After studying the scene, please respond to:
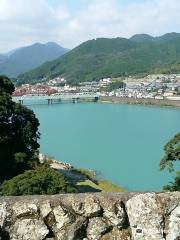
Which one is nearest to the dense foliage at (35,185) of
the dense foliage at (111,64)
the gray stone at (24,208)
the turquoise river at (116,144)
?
the gray stone at (24,208)

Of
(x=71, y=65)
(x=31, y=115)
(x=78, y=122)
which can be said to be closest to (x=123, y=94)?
(x=78, y=122)

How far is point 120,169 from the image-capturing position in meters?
32.1

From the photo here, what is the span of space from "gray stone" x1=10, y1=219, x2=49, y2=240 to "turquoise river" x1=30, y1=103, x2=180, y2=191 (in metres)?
23.7

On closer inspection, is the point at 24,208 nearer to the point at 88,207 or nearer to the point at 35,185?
the point at 88,207

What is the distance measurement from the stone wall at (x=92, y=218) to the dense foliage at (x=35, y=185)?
32.4 feet

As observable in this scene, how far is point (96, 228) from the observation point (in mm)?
1967

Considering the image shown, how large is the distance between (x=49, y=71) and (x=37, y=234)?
184 metres

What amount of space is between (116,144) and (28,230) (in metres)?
42.5

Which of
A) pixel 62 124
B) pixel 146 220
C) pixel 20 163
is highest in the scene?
pixel 146 220

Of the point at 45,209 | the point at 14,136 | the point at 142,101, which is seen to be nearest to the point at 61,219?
the point at 45,209

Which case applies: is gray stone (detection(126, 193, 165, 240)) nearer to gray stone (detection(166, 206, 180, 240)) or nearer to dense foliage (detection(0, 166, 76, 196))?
gray stone (detection(166, 206, 180, 240))

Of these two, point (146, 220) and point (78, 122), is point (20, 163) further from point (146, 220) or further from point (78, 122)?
point (78, 122)

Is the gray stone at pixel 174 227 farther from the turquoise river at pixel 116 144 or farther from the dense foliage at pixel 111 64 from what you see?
the dense foliage at pixel 111 64

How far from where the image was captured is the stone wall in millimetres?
1938
